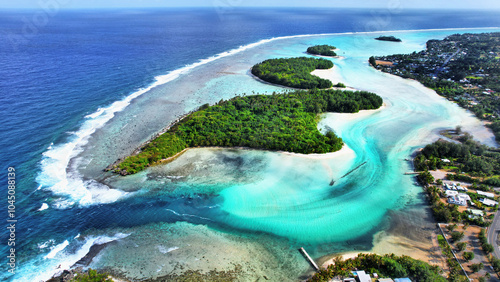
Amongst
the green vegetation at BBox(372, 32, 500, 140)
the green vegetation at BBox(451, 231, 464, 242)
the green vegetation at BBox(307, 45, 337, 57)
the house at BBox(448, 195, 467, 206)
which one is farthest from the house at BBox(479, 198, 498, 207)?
the green vegetation at BBox(307, 45, 337, 57)

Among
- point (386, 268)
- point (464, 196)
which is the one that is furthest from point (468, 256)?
point (464, 196)

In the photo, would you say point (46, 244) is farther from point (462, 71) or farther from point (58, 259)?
point (462, 71)

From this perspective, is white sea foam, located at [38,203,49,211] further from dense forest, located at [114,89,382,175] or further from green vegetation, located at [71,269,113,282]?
green vegetation, located at [71,269,113,282]

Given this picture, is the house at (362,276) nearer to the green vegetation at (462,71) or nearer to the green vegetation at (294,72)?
the green vegetation at (462,71)

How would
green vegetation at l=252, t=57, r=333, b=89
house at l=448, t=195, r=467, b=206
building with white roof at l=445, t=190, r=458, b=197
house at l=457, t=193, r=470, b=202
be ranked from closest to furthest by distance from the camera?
house at l=448, t=195, r=467, b=206 → house at l=457, t=193, r=470, b=202 → building with white roof at l=445, t=190, r=458, b=197 → green vegetation at l=252, t=57, r=333, b=89

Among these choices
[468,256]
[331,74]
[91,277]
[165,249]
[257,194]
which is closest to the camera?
[91,277]

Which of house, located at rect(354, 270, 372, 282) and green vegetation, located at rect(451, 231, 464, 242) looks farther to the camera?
green vegetation, located at rect(451, 231, 464, 242)
